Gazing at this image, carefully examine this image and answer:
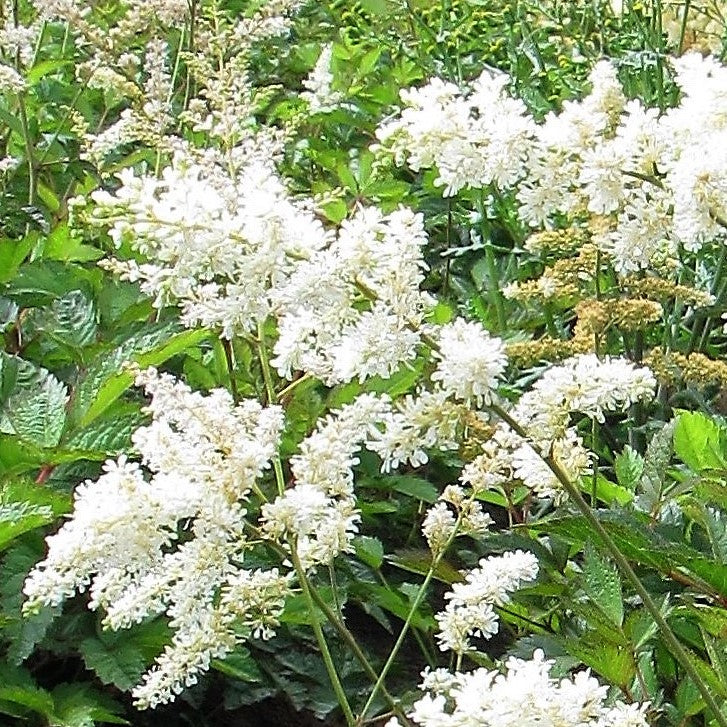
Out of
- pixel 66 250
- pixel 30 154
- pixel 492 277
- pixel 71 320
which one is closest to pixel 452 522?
pixel 71 320

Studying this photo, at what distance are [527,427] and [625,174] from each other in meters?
0.22

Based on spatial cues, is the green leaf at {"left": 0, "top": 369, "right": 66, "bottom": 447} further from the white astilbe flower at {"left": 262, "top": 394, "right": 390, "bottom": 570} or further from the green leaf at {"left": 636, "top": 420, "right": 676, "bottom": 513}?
the green leaf at {"left": 636, "top": 420, "right": 676, "bottom": 513}

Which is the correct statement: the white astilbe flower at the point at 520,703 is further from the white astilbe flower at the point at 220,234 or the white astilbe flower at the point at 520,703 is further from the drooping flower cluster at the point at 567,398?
the white astilbe flower at the point at 220,234

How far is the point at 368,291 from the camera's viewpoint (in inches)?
36.2

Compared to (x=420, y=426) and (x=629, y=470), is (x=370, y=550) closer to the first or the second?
(x=629, y=470)

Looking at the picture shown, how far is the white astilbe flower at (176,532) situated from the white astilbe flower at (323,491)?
4 cm

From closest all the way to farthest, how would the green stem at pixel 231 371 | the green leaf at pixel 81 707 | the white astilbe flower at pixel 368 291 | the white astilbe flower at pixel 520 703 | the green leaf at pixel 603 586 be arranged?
1. the white astilbe flower at pixel 520 703
2. the white astilbe flower at pixel 368 291
3. the green leaf at pixel 603 586
4. the green leaf at pixel 81 707
5. the green stem at pixel 231 371

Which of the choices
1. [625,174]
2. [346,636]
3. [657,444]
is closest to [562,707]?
[346,636]

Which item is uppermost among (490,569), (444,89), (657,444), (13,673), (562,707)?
(444,89)

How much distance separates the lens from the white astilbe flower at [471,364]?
878mm

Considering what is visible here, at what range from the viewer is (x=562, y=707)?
812mm

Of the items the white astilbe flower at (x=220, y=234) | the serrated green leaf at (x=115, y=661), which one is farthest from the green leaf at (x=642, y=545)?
the serrated green leaf at (x=115, y=661)

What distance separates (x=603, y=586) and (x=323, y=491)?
0.33 meters

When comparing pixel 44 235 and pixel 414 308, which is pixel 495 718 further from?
pixel 44 235
